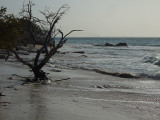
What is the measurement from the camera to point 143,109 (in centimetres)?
998

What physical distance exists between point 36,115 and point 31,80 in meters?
7.42

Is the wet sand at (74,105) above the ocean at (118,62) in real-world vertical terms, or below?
above

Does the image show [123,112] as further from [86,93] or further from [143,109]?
[86,93]

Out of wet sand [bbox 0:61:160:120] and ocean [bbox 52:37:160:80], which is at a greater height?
wet sand [bbox 0:61:160:120]

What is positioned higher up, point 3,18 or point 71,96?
point 3,18

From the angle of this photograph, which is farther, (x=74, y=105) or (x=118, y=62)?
(x=118, y=62)

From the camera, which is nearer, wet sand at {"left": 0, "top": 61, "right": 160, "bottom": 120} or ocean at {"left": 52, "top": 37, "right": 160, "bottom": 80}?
wet sand at {"left": 0, "top": 61, "right": 160, "bottom": 120}

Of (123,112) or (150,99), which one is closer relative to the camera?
(123,112)

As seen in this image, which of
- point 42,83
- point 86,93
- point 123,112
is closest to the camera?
point 123,112

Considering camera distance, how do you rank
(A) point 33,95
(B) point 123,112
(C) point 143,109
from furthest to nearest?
(A) point 33,95 → (C) point 143,109 → (B) point 123,112

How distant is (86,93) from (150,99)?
7.61 ft

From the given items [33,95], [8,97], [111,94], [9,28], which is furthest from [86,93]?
[9,28]

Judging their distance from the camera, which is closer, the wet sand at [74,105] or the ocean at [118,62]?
the wet sand at [74,105]

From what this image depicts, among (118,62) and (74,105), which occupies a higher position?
(74,105)
